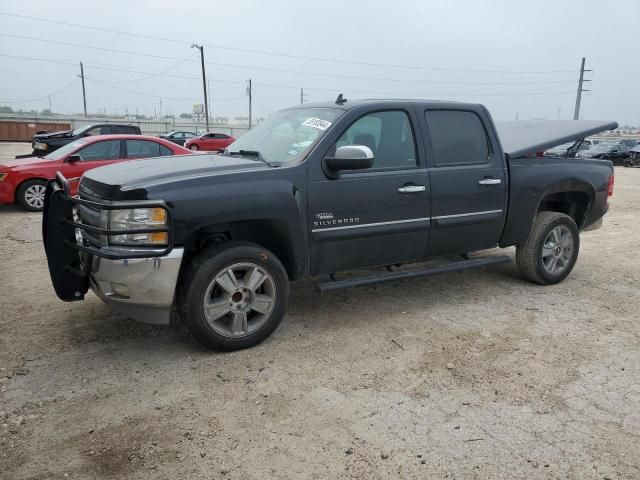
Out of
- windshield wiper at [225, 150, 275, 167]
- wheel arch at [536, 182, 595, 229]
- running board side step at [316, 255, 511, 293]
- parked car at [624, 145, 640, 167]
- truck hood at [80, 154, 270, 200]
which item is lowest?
parked car at [624, 145, 640, 167]

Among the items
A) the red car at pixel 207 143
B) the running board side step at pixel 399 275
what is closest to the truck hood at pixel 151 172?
the running board side step at pixel 399 275

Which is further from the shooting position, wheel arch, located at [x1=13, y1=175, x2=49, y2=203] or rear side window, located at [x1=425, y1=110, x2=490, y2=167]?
wheel arch, located at [x1=13, y1=175, x2=49, y2=203]

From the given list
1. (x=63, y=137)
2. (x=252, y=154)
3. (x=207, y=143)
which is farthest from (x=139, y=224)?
(x=207, y=143)

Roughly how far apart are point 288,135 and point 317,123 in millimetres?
290

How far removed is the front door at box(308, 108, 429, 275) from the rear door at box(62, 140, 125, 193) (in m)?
6.83

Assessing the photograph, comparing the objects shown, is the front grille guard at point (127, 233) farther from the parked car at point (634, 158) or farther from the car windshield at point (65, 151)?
the parked car at point (634, 158)

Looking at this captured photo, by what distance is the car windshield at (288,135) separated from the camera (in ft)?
13.8

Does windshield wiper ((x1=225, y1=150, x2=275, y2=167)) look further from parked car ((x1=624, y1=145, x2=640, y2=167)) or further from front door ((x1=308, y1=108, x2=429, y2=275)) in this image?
parked car ((x1=624, y1=145, x2=640, y2=167))

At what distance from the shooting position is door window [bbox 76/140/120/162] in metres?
9.76

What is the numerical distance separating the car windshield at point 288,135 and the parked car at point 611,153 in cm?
2690

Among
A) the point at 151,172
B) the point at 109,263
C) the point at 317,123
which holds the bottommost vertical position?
the point at 109,263

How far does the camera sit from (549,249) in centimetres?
552

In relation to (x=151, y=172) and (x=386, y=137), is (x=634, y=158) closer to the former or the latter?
(x=386, y=137)

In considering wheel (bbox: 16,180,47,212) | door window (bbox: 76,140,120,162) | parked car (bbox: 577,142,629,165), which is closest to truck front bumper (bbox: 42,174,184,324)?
door window (bbox: 76,140,120,162)
